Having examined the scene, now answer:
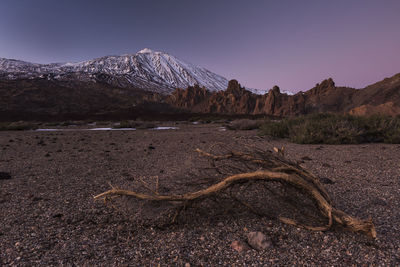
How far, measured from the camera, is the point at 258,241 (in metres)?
1.43

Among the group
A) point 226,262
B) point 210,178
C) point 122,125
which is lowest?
point 122,125

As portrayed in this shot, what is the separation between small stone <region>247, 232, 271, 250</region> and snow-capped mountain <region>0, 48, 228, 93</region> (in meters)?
112

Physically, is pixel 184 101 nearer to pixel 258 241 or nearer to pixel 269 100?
pixel 269 100

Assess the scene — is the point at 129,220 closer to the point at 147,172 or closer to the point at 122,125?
the point at 147,172

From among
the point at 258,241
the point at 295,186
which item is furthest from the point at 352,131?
the point at 258,241

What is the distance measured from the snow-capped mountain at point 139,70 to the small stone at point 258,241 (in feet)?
366

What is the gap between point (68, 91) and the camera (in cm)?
6481

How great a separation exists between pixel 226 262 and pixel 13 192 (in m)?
2.75

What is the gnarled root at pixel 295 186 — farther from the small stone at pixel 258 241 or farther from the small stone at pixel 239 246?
the small stone at pixel 239 246

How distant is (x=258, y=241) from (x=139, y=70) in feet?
493

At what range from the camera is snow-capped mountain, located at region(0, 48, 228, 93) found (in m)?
116

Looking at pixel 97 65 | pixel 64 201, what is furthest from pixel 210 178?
Answer: pixel 97 65

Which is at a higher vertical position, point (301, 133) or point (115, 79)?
point (115, 79)

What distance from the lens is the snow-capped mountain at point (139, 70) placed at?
115794 mm
